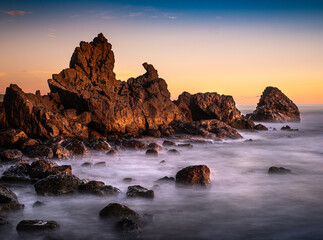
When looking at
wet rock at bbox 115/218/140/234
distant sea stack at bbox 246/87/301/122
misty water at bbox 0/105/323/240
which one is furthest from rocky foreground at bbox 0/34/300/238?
distant sea stack at bbox 246/87/301/122

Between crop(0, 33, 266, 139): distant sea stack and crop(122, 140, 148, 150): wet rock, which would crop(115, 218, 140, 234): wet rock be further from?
crop(0, 33, 266, 139): distant sea stack

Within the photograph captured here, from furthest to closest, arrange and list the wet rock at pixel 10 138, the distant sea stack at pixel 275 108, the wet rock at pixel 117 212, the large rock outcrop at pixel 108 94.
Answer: the distant sea stack at pixel 275 108 → the large rock outcrop at pixel 108 94 → the wet rock at pixel 10 138 → the wet rock at pixel 117 212

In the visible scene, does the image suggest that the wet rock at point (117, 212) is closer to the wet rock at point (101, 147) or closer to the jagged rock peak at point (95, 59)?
the wet rock at point (101, 147)

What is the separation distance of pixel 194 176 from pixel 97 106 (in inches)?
385

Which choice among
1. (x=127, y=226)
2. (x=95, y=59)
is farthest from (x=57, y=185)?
(x=95, y=59)

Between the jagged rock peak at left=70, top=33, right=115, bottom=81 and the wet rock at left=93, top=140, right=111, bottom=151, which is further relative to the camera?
the jagged rock peak at left=70, top=33, right=115, bottom=81

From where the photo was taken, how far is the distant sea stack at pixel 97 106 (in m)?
14.2

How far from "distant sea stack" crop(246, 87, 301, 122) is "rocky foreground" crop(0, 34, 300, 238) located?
36.3ft

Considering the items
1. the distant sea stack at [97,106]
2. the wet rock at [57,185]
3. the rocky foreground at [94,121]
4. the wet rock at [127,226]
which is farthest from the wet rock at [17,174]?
the distant sea stack at [97,106]

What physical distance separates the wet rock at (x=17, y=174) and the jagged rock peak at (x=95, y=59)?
11.4m

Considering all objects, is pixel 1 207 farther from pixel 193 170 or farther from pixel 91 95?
pixel 91 95

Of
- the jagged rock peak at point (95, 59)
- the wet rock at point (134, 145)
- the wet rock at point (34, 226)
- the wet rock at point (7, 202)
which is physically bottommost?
the wet rock at point (34, 226)

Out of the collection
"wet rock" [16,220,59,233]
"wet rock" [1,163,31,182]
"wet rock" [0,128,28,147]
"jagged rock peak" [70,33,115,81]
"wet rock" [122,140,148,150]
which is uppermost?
"jagged rock peak" [70,33,115,81]

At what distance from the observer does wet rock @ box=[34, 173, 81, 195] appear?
6520mm
